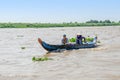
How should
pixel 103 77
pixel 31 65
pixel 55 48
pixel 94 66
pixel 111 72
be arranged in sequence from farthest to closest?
1. pixel 55 48
2. pixel 31 65
3. pixel 94 66
4. pixel 111 72
5. pixel 103 77

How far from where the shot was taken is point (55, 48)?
29.4m

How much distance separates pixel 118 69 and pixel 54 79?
4097mm

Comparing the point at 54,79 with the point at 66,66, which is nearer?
the point at 54,79

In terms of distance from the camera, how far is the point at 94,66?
19.3 m

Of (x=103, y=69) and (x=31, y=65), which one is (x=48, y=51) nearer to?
(x=31, y=65)

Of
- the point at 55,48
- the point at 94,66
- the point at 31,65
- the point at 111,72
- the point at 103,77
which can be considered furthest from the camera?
the point at 55,48

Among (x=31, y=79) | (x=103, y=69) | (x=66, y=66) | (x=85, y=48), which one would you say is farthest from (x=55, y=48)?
(x=31, y=79)

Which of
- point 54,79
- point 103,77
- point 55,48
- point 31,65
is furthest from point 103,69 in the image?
point 55,48

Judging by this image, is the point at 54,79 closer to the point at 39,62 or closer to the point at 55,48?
the point at 39,62

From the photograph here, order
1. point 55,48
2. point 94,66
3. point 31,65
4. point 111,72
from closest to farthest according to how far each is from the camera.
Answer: point 111,72 → point 94,66 → point 31,65 → point 55,48

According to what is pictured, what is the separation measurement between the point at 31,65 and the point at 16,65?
1.05 m

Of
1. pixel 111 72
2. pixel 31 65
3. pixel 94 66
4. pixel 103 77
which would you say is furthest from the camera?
pixel 31 65

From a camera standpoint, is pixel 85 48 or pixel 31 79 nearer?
pixel 31 79

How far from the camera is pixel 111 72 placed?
16969mm
